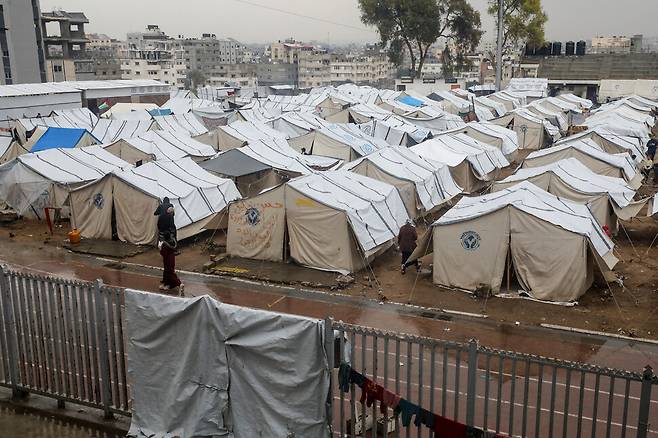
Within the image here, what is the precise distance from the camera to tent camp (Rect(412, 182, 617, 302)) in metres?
13.2

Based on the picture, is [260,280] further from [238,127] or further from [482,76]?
[482,76]

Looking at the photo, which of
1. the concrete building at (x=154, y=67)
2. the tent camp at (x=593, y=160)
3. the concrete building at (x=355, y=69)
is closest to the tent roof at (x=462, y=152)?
the tent camp at (x=593, y=160)

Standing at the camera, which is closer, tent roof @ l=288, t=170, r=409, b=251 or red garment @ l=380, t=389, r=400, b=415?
red garment @ l=380, t=389, r=400, b=415

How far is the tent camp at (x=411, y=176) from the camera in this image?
1941 centimetres

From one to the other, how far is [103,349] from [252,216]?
872 centimetres

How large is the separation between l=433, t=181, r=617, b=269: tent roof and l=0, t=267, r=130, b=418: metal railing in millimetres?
8312

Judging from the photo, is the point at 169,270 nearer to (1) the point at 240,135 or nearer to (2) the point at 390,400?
(2) the point at 390,400

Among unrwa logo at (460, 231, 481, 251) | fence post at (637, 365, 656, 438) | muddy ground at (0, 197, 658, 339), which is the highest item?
fence post at (637, 365, 656, 438)

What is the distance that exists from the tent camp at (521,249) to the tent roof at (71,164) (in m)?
10.7

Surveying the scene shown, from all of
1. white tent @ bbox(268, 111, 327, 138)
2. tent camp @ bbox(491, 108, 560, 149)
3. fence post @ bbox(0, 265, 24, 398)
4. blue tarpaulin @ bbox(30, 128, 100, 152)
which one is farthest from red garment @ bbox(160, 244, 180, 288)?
tent camp @ bbox(491, 108, 560, 149)

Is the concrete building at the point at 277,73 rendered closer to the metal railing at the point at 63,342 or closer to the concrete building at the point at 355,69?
the concrete building at the point at 355,69

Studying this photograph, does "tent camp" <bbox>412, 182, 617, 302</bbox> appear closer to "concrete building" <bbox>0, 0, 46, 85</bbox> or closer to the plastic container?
the plastic container

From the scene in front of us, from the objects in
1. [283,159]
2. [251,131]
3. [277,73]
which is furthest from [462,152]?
[277,73]

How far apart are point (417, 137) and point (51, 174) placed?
16.6 metres
